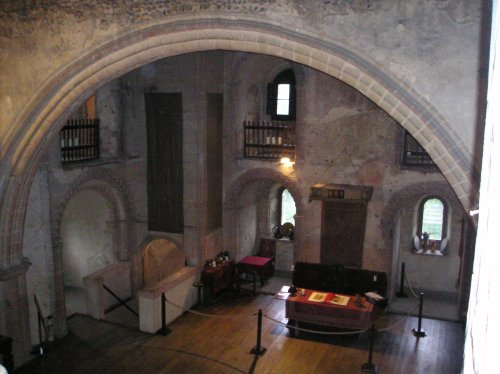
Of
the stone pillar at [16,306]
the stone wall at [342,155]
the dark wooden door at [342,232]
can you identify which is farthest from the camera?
the dark wooden door at [342,232]

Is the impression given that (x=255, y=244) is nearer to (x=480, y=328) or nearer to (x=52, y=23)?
(x=52, y=23)

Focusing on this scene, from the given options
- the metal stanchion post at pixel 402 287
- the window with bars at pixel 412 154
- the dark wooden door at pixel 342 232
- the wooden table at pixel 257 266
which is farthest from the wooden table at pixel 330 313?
the window with bars at pixel 412 154

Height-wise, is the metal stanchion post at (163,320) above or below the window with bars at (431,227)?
below

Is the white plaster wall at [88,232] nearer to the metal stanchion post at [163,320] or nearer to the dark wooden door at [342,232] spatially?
the metal stanchion post at [163,320]

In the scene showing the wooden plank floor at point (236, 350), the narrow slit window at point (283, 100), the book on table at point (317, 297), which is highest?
the narrow slit window at point (283, 100)

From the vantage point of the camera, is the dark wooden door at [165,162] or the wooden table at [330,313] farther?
the dark wooden door at [165,162]

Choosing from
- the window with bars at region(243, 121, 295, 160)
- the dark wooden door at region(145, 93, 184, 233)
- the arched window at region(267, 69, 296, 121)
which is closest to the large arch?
the dark wooden door at region(145, 93, 184, 233)

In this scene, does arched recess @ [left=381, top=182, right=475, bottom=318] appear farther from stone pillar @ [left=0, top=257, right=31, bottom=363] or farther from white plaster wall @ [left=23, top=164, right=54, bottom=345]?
stone pillar @ [left=0, top=257, right=31, bottom=363]

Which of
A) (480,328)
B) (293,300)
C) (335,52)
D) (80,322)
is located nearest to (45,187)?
(80,322)

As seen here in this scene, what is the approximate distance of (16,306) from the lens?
9555 millimetres

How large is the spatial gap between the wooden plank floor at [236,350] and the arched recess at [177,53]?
2793 mm

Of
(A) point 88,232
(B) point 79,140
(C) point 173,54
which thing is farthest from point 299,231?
(C) point 173,54

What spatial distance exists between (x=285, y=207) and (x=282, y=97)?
3.91 metres

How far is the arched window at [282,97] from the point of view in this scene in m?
15.3
